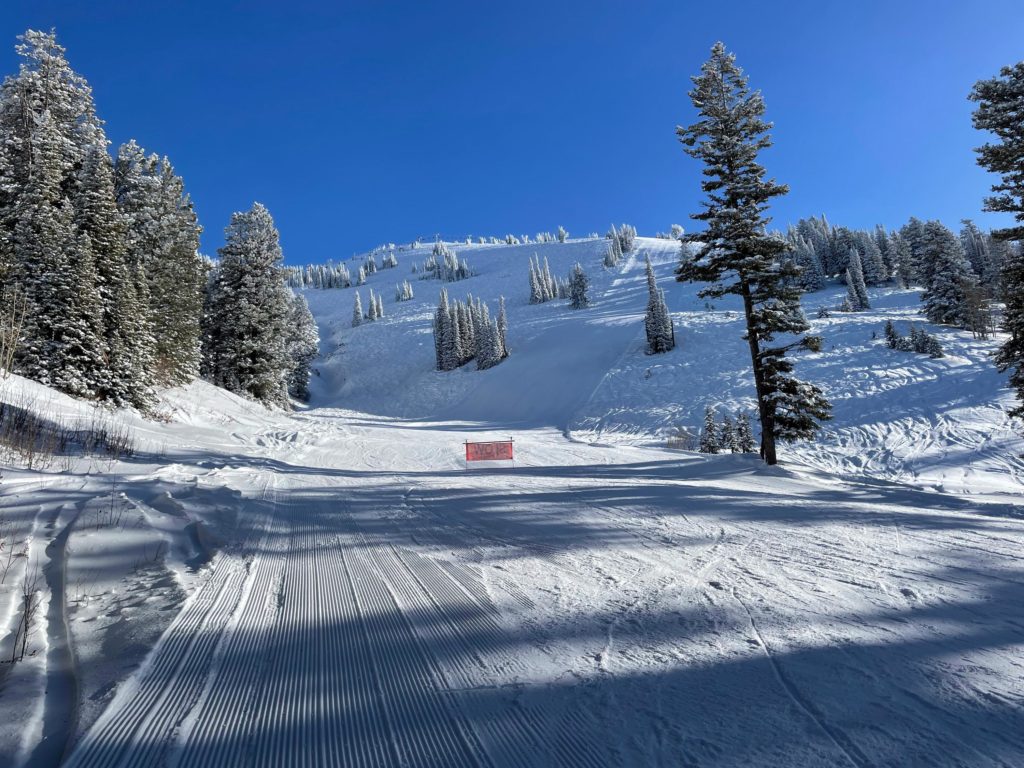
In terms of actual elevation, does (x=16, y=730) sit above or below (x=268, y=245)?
below

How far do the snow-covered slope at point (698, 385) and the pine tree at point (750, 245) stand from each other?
3.84 m

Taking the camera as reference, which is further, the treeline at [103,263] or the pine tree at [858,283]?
the pine tree at [858,283]

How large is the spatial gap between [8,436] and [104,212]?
14433mm

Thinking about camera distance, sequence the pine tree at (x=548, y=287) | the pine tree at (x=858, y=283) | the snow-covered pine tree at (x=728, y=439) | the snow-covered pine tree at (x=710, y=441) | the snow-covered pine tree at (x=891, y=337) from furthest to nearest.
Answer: the pine tree at (x=548, y=287)
the pine tree at (x=858, y=283)
the snow-covered pine tree at (x=891, y=337)
the snow-covered pine tree at (x=728, y=439)
the snow-covered pine tree at (x=710, y=441)

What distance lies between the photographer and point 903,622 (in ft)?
9.28

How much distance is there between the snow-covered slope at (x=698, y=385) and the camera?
20.0 metres

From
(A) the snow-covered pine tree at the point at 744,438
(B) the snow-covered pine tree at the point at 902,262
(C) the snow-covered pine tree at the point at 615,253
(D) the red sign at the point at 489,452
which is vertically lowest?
(A) the snow-covered pine tree at the point at 744,438

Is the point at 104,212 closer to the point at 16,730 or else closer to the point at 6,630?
the point at 6,630

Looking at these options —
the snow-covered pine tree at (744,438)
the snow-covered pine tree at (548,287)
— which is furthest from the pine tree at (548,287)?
the snow-covered pine tree at (744,438)

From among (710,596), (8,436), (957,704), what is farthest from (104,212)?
(957,704)

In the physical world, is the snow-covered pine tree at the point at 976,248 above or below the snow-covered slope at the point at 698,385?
above

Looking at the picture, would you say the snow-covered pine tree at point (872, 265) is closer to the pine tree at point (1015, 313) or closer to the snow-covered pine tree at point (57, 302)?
the pine tree at point (1015, 313)

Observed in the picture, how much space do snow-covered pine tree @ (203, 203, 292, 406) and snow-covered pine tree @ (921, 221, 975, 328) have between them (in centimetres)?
5639

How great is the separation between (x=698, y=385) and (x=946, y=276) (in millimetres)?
29127
